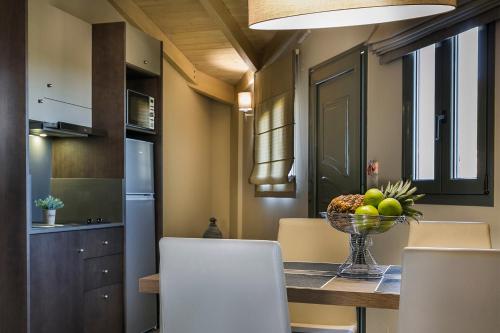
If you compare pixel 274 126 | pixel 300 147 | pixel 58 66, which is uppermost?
pixel 58 66

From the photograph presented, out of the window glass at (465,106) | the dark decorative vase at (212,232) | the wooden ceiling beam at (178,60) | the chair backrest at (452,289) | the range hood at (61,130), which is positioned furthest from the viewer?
the dark decorative vase at (212,232)

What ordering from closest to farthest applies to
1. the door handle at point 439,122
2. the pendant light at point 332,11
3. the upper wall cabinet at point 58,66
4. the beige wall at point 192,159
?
the pendant light at point 332,11 → the door handle at point 439,122 → the upper wall cabinet at point 58,66 → the beige wall at point 192,159

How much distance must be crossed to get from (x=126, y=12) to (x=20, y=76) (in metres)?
1.96

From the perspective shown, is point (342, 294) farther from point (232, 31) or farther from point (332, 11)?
point (232, 31)

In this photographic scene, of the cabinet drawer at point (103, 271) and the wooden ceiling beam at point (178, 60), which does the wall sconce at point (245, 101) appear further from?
the cabinet drawer at point (103, 271)

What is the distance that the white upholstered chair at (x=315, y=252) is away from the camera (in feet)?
9.09

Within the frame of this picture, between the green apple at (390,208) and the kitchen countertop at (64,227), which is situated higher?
the green apple at (390,208)

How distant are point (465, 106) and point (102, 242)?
250 cm

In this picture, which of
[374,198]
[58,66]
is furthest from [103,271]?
[374,198]

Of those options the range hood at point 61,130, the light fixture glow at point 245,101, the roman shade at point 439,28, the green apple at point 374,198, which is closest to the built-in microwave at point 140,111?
the range hood at point 61,130

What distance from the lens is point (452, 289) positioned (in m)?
1.50

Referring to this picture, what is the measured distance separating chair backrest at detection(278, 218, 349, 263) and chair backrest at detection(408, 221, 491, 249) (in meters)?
0.39

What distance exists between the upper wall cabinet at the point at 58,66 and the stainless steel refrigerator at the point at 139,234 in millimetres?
487

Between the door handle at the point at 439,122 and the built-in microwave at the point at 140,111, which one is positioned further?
the built-in microwave at the point at 140,111
